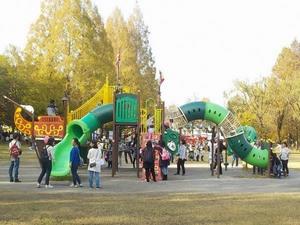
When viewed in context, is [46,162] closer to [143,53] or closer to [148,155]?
[148,155]

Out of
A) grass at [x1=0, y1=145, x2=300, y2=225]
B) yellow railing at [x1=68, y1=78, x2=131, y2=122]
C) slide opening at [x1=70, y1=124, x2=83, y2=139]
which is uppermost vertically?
yellow railing at [x1=68, y1=78, x2=131, y2=122]

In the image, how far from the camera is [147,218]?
11211mm

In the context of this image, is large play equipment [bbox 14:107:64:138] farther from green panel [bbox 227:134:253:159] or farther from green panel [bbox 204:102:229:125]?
green panel [bbox 227:134:253:159]

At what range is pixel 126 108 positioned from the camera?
23.0m

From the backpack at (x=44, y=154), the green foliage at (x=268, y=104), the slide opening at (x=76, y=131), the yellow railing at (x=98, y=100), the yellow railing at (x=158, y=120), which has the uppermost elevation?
the green foliage at (x=268, y=104)

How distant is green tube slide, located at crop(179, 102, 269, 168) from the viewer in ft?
82.0

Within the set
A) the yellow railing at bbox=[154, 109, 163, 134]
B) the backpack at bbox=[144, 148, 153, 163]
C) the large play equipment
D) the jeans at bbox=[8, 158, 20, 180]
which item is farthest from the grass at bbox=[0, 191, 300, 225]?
the yellow railing at bbox=[154, 109, 163, 134]

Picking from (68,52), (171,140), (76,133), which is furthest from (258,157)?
(68,52)

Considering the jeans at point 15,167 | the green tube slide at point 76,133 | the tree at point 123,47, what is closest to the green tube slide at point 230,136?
the green tube slide at point 76,133

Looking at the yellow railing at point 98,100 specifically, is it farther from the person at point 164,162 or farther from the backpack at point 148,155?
the backpack at point 148,155

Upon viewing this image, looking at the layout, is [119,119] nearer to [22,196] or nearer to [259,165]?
[259,165]

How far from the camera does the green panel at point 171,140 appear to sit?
25406mm

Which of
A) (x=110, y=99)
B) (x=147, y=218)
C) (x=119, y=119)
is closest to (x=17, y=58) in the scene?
(x=110, y=99)

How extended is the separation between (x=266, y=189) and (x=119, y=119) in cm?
726
